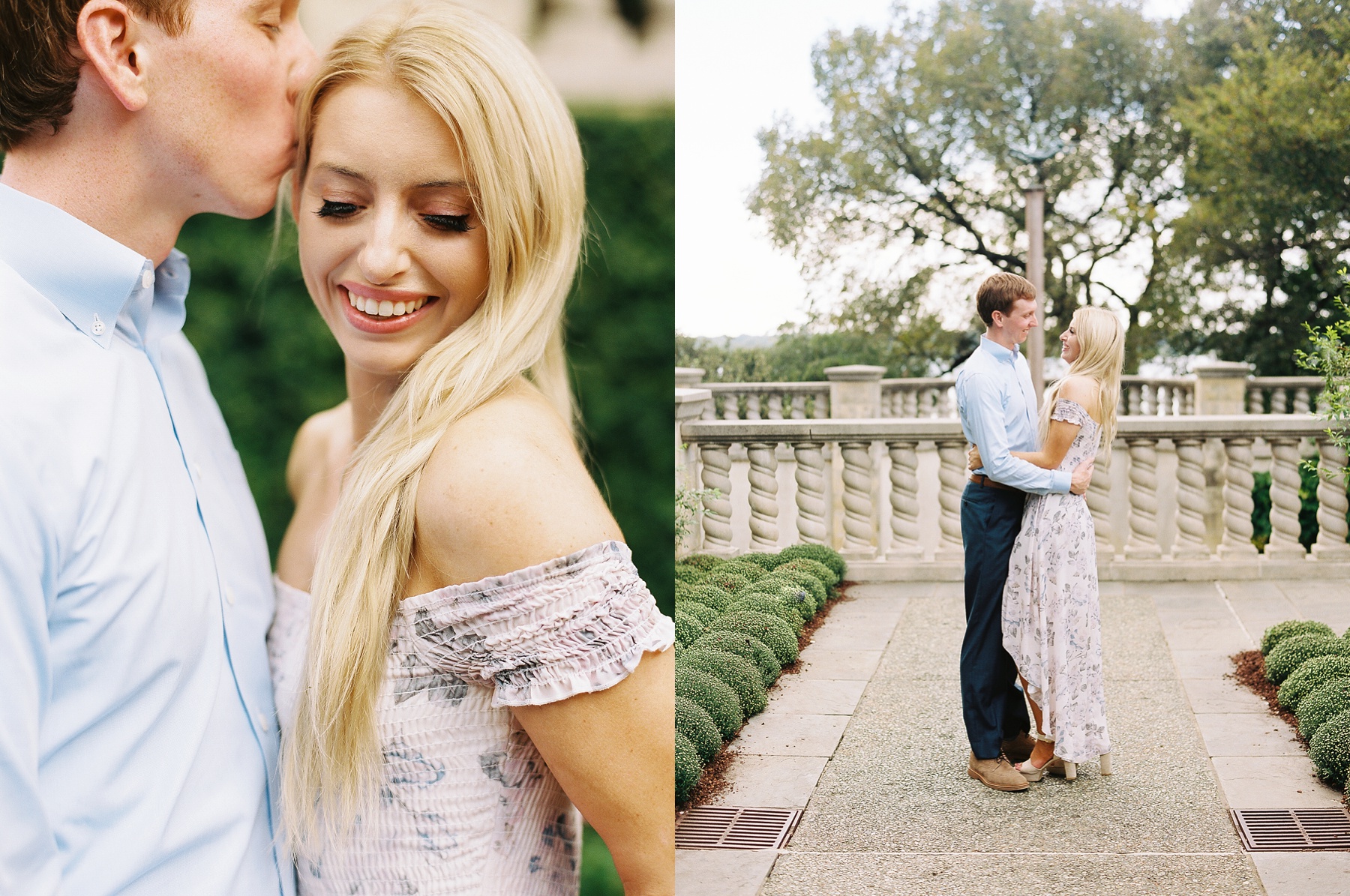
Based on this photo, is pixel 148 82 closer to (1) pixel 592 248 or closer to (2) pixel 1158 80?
(1) pixel 592 248

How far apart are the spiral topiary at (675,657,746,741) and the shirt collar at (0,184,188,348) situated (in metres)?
2.25

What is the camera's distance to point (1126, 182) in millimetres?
2674

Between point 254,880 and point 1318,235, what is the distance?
272 cm

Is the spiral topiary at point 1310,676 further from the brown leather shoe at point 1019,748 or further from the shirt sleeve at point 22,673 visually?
the shirt sleeve at point 22,673

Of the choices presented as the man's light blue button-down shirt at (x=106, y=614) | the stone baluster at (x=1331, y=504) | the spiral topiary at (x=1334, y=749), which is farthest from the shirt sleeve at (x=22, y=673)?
the spiral topiary at (x=1334, y=749)

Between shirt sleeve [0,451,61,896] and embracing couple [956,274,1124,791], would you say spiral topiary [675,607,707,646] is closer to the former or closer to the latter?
embracing couple [956,274,1124,791]

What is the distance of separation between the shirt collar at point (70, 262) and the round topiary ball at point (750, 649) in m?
2.24

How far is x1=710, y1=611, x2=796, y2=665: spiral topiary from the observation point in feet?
→ 10.3

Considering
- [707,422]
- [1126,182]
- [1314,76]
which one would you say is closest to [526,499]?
[707,422]

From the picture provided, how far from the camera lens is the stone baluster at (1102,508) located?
2.72 m

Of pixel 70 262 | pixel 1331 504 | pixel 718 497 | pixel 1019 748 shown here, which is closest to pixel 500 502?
pixel 70 262

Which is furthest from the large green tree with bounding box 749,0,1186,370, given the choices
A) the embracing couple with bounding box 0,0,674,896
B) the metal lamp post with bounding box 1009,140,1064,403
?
the embracing couple with bounding box 0,0,674,896

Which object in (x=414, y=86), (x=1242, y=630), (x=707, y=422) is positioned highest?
(x=414, y=86)

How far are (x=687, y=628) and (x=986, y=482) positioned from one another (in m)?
1.09
